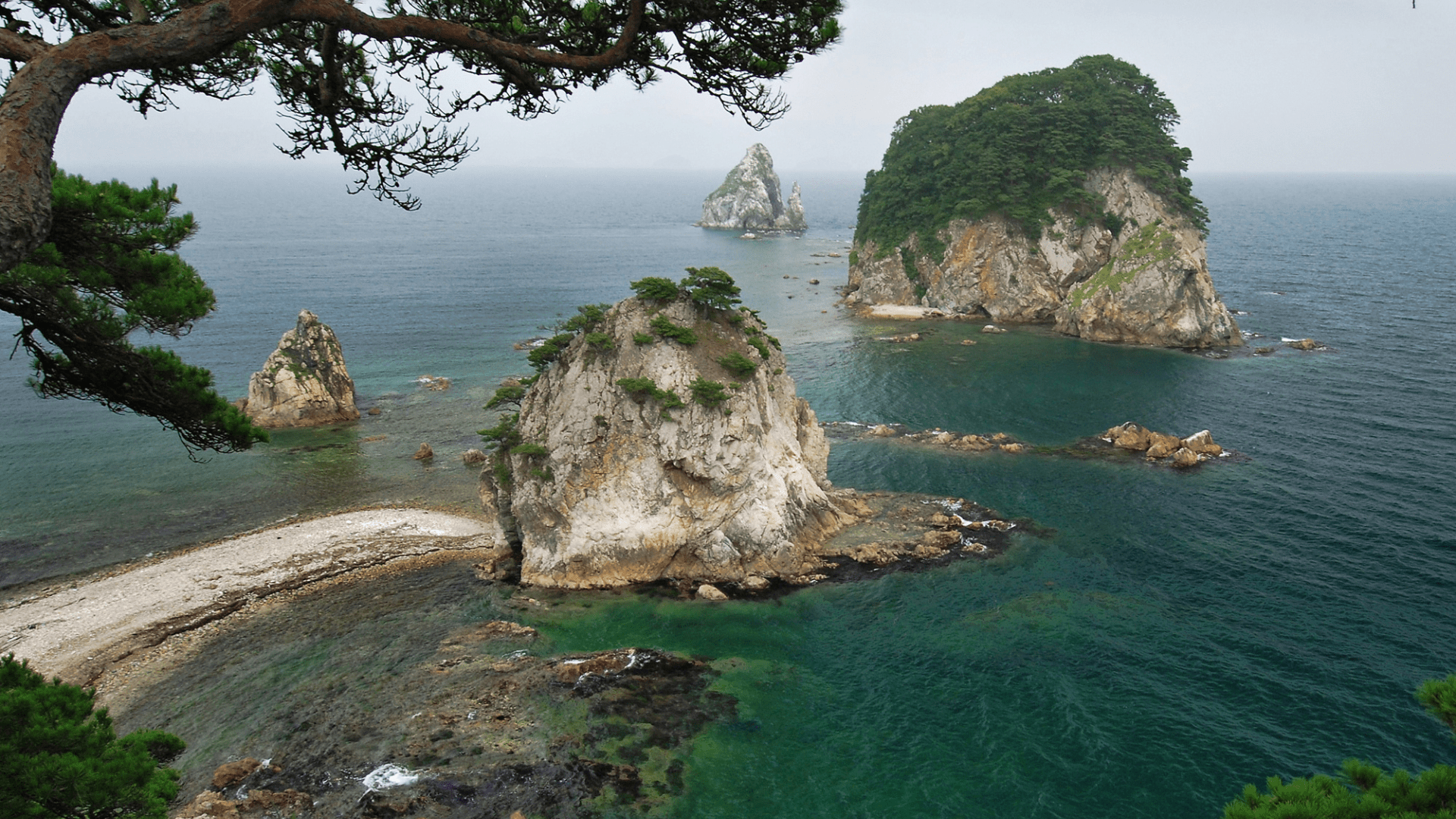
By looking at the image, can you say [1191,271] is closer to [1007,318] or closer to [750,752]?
[1007,318]

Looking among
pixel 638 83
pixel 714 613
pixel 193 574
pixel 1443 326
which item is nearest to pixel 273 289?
pixel 193 574

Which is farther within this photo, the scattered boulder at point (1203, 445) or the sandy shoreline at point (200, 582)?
the scattered boulder at point (1203, 445)

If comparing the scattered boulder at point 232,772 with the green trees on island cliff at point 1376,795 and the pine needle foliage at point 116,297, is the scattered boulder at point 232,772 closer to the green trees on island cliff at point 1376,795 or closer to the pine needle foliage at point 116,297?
the pine needle foliage at point 116,297

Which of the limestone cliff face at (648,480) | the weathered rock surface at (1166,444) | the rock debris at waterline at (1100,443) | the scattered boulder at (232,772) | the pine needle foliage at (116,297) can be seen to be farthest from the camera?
the rock debris at waterline at (1100,443)

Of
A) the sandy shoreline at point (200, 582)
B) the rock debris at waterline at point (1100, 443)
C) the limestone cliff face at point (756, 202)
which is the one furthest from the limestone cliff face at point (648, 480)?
the limestone cliff face at point (756, 202)

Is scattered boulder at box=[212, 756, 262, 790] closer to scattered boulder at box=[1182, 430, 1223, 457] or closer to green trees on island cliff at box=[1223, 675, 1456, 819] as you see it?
green trees on island cliff at box=[1223, 675, 1456, 819]

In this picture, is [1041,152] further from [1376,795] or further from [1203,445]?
[1376,795]

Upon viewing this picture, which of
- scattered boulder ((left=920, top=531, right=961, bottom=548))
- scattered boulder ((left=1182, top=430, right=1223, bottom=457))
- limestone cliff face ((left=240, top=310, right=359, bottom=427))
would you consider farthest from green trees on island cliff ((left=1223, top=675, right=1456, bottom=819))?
limestone cliff face ((left=240, top=310, right=359, bottom=427))
